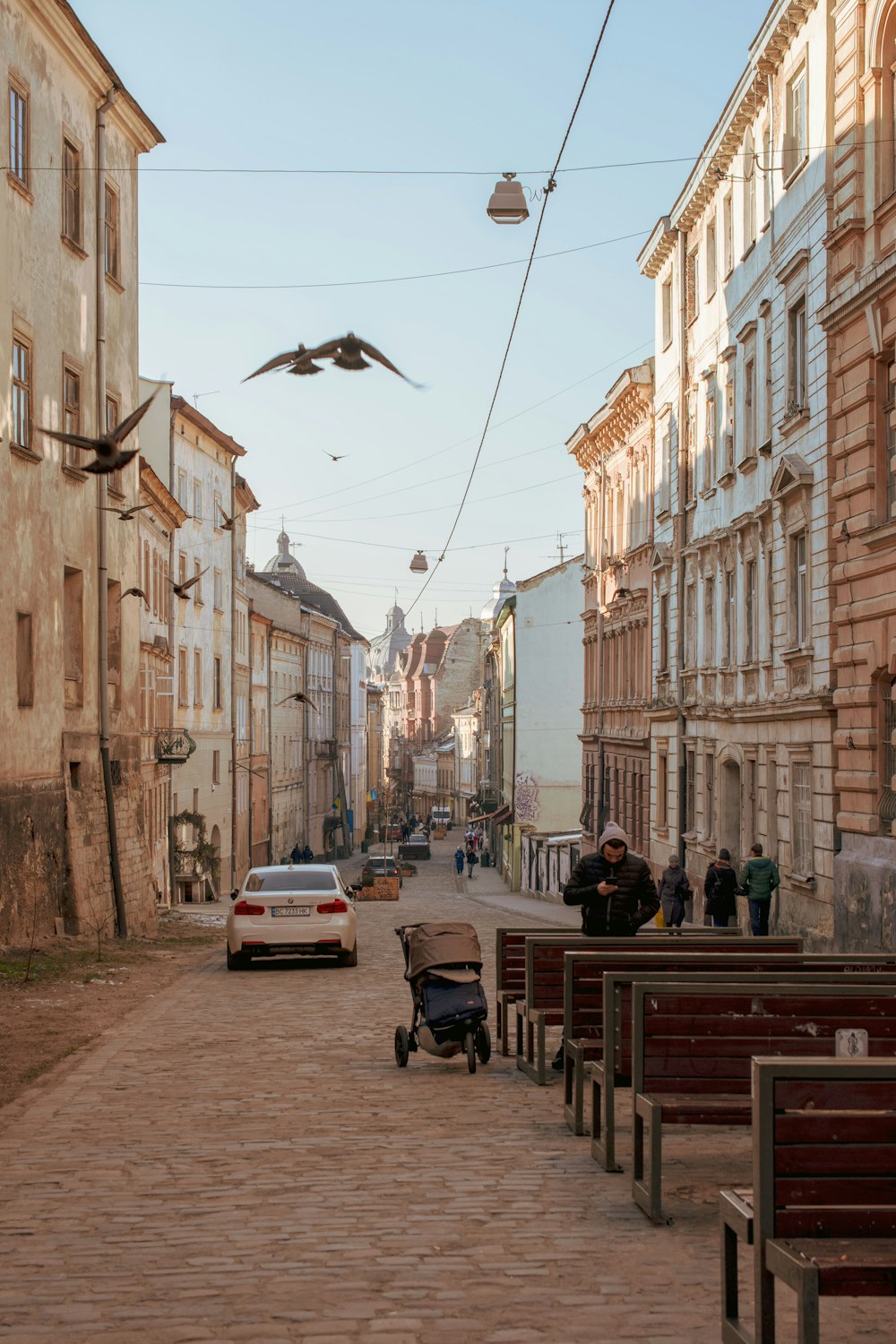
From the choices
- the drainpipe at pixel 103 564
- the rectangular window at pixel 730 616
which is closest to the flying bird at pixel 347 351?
the drainpipe at pixel 103 564

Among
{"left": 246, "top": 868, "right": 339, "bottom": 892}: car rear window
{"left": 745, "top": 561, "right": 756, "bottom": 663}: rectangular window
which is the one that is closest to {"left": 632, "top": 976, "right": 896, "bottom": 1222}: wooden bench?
{"left": 246, "top": 868, "right": 339, "bottom": 892}: car rear window

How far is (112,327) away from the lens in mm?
27062

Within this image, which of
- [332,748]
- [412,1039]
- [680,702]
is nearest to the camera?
[412,1039]

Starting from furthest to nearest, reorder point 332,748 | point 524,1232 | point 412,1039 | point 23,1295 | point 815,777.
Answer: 1. point 332,748
2. point 815,777
3. point 412,1039
4. point 524,1232
5. point 23,1295

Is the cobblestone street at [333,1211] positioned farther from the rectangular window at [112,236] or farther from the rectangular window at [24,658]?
the rectangular window at [112,236]

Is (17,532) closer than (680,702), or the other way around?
(17,532)

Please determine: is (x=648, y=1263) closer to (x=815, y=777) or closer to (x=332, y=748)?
(x=815, y=777)

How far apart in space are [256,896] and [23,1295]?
14.3m

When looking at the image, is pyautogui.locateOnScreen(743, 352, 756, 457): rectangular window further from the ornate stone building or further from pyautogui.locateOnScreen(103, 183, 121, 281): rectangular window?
the ornate stone building

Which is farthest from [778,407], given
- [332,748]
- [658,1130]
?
[332,748]

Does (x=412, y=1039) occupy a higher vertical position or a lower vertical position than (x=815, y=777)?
lower

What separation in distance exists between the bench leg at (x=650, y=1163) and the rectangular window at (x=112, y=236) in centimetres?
2220

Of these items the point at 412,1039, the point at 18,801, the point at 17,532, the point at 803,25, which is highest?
the point at 803,25

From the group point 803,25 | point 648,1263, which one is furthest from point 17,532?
point 648,1263
